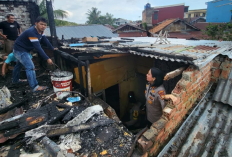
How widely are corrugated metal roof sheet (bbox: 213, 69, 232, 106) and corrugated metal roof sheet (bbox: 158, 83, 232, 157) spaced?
142 mm

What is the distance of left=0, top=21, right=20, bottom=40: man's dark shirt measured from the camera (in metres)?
5.27

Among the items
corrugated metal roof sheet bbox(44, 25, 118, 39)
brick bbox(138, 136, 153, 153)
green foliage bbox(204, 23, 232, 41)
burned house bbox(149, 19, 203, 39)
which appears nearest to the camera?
brick bbox(138, 136, 153, 153)

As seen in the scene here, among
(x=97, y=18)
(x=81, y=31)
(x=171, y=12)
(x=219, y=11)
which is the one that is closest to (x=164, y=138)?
(x=81, y=31)

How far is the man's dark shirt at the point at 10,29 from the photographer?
5268mm

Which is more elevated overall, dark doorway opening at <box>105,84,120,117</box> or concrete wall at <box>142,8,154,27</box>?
concrete wall at <box>142,8,154,27</box>

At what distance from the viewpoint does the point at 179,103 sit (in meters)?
2.46

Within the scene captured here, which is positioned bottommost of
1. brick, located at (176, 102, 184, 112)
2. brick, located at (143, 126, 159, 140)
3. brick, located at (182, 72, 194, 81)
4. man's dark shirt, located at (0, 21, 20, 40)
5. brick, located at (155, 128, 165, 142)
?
brick, located at (155, 128, 165, 142)

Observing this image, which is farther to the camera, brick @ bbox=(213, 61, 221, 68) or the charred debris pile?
brick @ bbox=(213, 61, 221, 68)

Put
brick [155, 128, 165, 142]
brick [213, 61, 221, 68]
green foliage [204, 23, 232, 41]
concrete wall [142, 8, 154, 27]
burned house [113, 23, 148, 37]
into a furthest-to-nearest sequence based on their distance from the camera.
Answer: concrete wall [142, 8, 154, 27] → burned house [113, 23, 148, 37] → green foliage [204, 23, 232, 41] → brick [213, 61, 221, 68] → brick [155, 128, 165, 142]

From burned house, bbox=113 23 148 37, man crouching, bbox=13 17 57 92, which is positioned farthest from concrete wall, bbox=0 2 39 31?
burned house, bbox=113 23 148 37

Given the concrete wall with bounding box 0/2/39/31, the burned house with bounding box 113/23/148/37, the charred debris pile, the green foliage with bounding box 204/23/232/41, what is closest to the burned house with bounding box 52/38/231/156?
the charred debris pile

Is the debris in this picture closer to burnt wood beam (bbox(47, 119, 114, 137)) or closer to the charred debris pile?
the charred debris pile

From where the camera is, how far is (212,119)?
2.67m

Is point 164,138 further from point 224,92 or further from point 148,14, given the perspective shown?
point 148,14
